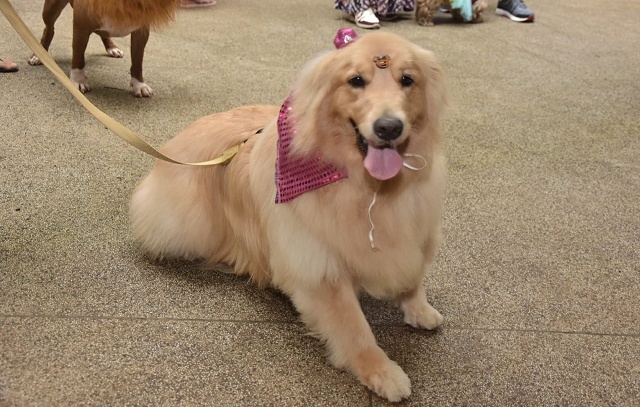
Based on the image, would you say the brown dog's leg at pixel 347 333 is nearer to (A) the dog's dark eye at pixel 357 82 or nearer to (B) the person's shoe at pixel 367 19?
(A) the dog's dark eye at pixel 357 82

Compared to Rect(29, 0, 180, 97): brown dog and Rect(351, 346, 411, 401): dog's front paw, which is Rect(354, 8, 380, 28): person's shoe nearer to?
Rect(29, 0, 180, 97): brown dog

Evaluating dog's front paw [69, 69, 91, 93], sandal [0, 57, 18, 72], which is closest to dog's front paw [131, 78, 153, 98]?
dog's front paw [69, 69, 91, 93]

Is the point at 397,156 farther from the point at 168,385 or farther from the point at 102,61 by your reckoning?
the point at 102,61

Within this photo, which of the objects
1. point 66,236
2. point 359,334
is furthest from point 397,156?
point 66,236

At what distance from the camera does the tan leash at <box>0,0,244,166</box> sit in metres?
1.34

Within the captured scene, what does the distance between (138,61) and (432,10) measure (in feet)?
8.43

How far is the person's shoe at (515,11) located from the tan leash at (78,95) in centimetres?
402

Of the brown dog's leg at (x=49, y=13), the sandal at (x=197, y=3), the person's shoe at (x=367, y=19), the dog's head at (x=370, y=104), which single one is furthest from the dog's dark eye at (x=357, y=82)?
the sandal at (x=197, y=3)

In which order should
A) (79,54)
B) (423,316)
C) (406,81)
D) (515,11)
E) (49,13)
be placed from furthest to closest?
(515,11)
(49,13)
(79,54)
(423,316)
(406,81)

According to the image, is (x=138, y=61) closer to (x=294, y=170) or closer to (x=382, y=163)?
(x=294, y=170)

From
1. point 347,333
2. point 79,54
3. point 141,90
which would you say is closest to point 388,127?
point 347,333

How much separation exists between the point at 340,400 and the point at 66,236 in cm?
111

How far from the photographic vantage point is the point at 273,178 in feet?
4.77

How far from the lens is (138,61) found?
9.96 feet
